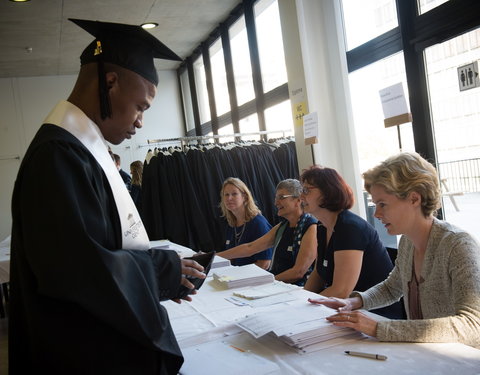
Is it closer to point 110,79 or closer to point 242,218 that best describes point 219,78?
point 242,218

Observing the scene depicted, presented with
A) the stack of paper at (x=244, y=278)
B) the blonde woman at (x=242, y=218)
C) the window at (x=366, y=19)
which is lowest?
the stack of paper at (x=244, y=278)

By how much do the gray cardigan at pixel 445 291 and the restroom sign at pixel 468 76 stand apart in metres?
1.62

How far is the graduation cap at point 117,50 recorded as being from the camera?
1290 mm

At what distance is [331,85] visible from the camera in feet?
14.2

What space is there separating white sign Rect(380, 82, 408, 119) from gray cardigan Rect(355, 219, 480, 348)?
1046 millimetres

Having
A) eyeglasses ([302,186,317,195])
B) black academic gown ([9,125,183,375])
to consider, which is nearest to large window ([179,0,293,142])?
eyeglasses ([302,186,317,195])

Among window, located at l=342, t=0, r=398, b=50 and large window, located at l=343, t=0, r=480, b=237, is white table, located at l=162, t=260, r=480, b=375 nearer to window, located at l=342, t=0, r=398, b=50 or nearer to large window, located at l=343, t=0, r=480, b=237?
large window, located at l=343, t=0, r=480, b=237

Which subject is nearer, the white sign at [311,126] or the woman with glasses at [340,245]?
the woman with glasses at [340,245]

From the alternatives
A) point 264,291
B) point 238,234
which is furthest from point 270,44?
point 264,291

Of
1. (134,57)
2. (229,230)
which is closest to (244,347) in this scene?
(134,57)

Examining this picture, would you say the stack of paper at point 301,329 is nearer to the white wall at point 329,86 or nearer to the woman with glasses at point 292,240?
the woman with glasses at point 292,240

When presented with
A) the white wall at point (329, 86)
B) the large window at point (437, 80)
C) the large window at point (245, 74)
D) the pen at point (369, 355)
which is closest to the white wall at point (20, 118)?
the large window at point (245, 74)

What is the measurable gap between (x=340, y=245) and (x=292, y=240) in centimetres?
82

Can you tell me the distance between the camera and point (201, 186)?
15.0ft
